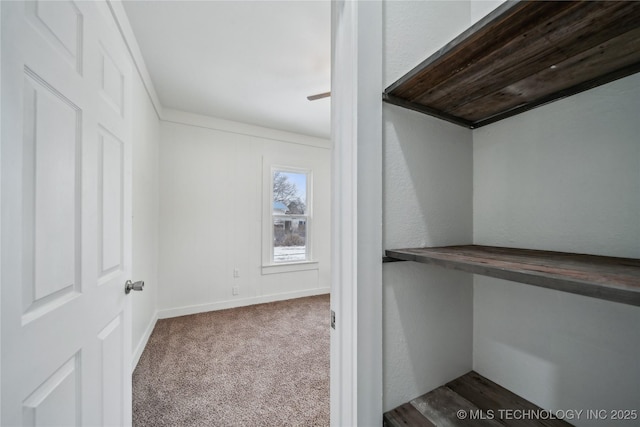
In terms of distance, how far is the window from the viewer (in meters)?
3.90

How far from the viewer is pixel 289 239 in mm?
4023

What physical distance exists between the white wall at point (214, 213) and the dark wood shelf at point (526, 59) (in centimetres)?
309

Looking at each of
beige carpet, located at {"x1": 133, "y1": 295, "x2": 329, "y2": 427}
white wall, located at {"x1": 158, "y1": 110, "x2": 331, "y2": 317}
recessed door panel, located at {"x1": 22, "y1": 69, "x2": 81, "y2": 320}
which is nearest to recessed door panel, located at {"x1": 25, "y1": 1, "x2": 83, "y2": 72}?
recessed door panel, located at {"x1": 22, "y1": 69, "x2": 81, "y2": 320}

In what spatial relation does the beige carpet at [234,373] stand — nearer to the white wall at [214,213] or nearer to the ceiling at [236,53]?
the white wall at [214,213]

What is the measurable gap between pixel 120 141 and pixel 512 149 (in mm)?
1571

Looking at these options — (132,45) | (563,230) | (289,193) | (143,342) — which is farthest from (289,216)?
(563,230)

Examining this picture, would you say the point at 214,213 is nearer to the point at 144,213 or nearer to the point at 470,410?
the point at 144,213

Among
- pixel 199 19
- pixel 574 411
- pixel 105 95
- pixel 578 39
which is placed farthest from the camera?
pixel 199 19

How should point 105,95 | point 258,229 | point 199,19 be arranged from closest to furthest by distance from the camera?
point 105,95 < point 199,19 < point 258,229

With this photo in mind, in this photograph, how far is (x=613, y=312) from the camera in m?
0.65

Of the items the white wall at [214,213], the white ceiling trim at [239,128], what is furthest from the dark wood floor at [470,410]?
the white ceiling trim at [239,128]

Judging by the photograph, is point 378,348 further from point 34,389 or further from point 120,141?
point 120,141

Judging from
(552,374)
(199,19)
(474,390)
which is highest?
(199,19)

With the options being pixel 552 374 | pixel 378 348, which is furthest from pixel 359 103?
pixel 552 374
